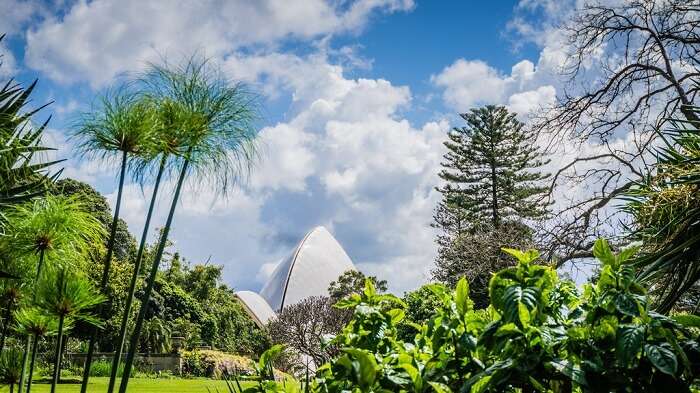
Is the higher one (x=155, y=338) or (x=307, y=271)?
(x=307, y=271)

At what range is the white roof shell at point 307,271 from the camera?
4091cm

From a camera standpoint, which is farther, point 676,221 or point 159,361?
point 159,361

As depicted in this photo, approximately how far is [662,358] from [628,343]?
51 mm

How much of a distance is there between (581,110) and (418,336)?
7614mm

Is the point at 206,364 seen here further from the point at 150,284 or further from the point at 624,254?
the point at 624,254

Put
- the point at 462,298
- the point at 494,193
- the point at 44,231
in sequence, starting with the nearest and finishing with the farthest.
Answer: the point at 462,298 → the point at 44,231 → the point at 494,193

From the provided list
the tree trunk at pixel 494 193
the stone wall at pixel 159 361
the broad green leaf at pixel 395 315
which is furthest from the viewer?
the tree trunk at pixel 494 193

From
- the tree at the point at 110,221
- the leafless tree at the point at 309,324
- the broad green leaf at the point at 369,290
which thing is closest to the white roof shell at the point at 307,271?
the tree at the point at 110,221

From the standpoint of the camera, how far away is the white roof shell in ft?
134

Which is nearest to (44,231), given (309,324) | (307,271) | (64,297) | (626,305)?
(64,297)

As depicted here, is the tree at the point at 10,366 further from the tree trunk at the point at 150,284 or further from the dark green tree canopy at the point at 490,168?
the dark green tree canopy at the point at 490,168

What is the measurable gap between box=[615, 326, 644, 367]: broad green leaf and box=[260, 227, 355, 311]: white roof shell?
Answer: 1572 inches

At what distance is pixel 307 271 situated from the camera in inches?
1620

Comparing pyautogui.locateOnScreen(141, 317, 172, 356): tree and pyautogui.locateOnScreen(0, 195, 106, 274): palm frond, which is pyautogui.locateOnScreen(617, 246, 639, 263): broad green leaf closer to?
pyautogui.locateOnScreen(0, 195, 106, 274): palm frond
